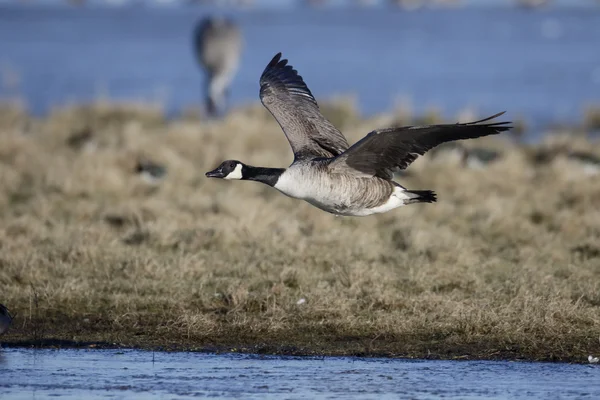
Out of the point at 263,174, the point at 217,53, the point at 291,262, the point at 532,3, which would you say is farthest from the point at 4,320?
the point at 532,3

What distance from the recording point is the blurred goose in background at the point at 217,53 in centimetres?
1978

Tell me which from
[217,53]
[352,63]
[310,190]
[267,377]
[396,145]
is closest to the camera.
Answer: [267,377]

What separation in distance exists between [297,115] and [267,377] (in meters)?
3.06

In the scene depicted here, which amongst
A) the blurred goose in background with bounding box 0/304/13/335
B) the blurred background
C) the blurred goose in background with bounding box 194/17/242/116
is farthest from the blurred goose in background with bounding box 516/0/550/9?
the blurred goose in background with bounding box 0/304/13/335

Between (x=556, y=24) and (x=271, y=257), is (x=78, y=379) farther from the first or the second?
(x=556, y=24)

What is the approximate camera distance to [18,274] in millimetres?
8922

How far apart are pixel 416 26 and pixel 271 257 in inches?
3100

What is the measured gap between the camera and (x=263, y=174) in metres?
8.40

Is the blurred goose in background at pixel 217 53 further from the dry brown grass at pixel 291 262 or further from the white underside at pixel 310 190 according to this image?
the white underside at pixel 310 190

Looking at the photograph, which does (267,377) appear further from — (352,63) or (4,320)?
(352,63)

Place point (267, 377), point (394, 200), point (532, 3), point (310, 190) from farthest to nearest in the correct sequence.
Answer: point (532, 3) → point (394, 200) → point (310, 190) → point (267, 377)

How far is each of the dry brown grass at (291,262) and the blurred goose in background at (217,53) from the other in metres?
5.98

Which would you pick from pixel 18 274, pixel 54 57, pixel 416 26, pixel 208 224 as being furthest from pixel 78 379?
pixel 416 26

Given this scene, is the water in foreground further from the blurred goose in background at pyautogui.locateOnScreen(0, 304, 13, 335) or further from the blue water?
the blue water
